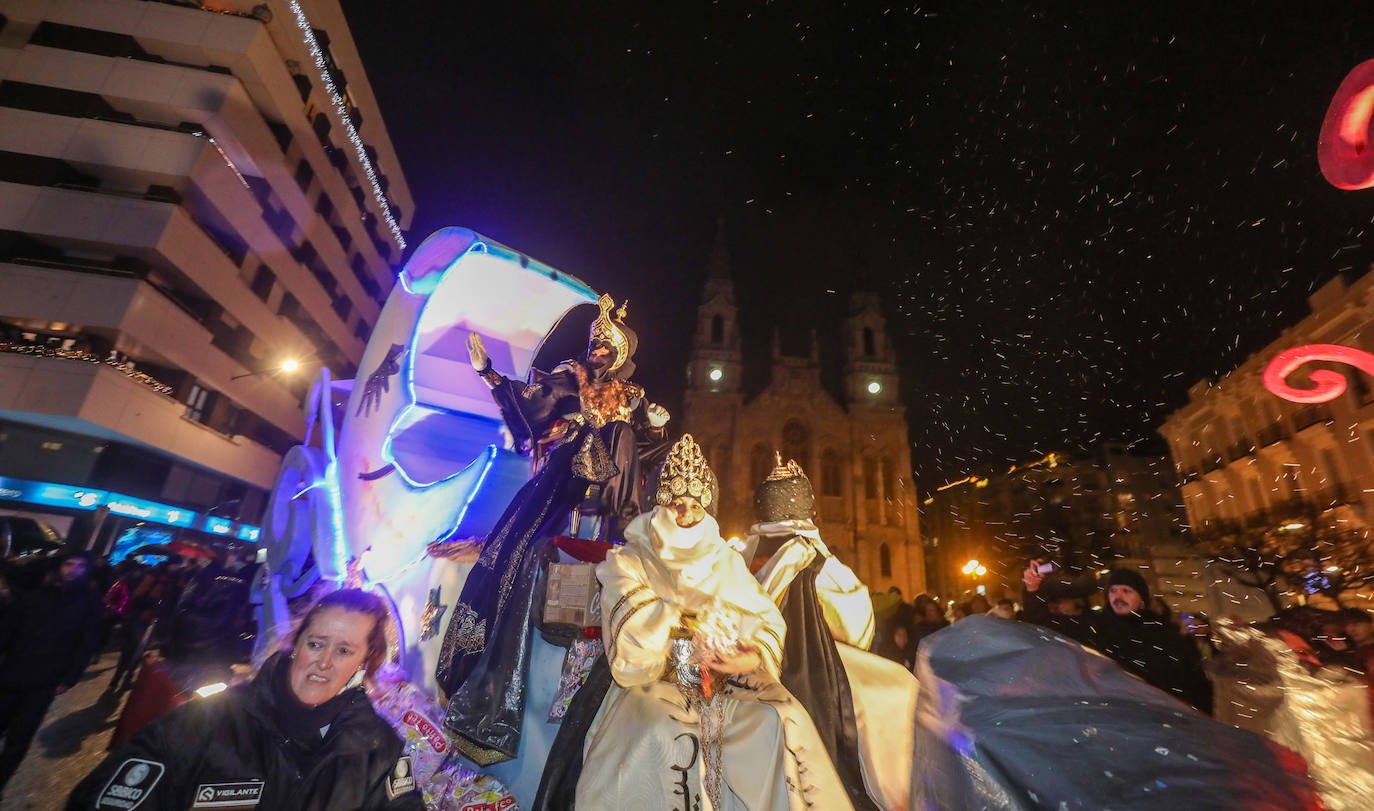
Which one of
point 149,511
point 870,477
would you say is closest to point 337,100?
point 149,511

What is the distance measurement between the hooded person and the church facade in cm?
3775

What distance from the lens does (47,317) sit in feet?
55.4

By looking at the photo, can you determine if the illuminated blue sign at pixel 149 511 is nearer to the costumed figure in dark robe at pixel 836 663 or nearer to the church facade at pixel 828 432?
the costumed figure in dark robe at pixel 836 663

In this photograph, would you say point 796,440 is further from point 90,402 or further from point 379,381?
A: point 379,381

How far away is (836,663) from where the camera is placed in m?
3.07

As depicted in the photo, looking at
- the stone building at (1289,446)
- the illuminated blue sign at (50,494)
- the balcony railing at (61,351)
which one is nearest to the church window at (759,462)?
the stone building at (1289,446)

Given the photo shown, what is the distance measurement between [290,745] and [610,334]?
342 centimetres

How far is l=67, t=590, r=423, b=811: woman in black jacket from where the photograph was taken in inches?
82.4

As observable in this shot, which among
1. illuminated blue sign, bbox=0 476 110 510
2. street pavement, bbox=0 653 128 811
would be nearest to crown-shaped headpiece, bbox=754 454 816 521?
street pavement, bbox=0 653 128 811

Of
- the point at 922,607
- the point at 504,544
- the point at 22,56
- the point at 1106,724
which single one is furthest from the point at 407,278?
the point at 22,56

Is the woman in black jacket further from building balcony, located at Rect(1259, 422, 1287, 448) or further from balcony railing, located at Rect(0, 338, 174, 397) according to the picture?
building balcony, located at Rect(1259, 422, 1287, 448)

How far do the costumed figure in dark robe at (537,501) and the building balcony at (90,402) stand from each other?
63.9 feet

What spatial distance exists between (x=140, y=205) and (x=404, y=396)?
21.1m

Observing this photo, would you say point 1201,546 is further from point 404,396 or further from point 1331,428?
point 404,396
